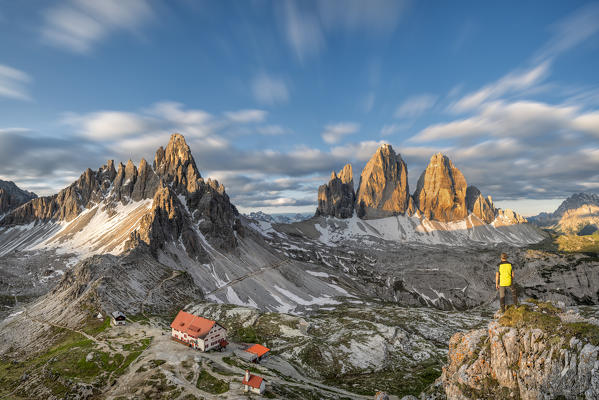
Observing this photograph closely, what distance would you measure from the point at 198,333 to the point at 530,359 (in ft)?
207

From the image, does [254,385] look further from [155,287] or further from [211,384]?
[155,287]

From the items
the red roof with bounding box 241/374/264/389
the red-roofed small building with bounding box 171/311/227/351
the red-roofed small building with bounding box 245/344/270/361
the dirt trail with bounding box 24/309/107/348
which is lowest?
the red-roofed small building with bounding box 245/344/270/361

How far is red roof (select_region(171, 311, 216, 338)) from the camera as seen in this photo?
69.2m

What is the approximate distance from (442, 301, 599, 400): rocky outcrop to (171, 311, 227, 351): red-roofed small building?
167ft

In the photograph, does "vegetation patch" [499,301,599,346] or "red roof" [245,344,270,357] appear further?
"red roof" [245,344,270,357]

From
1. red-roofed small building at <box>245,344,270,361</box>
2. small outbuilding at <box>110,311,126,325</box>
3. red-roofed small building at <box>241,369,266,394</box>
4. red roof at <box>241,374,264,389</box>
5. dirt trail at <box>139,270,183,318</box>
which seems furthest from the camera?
dirt trail at <box>139,270,183,318</box>

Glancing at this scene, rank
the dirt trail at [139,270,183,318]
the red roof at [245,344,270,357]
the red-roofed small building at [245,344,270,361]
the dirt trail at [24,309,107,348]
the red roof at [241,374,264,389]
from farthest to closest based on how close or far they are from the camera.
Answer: the dirt trail at [139,270,183,318] → the red roof at [245,344,270,357] → the red-roofed small building at [245,344,270,361] → the dirt trail at [24,309,107,348] → the red roof at [241,374,264,389]

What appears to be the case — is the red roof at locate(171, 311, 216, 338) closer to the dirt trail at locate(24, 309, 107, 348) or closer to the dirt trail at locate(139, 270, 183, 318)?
the dirt trail at locate(24, 309, 107, 348)

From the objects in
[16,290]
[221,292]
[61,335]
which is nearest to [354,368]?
[61,335]

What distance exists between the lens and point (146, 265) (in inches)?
5586

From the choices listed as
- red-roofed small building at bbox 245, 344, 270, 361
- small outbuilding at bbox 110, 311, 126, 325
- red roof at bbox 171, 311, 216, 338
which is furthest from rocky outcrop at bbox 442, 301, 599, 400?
small outbuilding at bbox 110, 311, 126, 325

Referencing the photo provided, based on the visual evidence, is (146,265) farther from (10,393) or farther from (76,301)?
(10,393)

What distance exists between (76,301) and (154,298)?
26.0 m

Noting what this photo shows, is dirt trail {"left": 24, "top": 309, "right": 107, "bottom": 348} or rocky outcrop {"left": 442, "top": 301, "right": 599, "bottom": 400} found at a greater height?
rocky outcrop {"left": 442, "top": 301, "right": 599, "bottom": 400}
